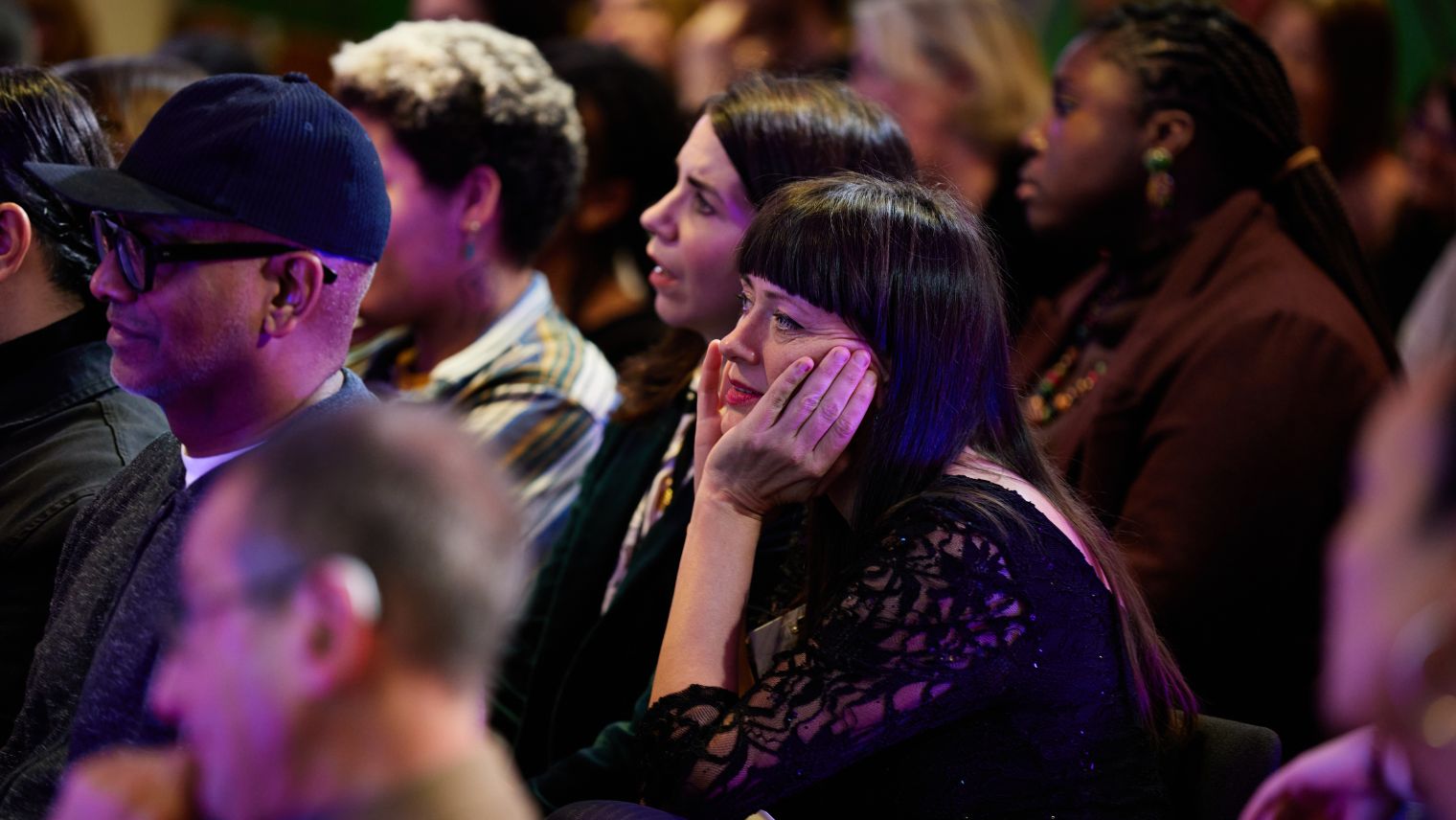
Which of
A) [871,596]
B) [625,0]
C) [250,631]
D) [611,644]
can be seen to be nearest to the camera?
[250,631]

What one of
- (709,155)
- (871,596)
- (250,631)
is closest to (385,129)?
(709,155)

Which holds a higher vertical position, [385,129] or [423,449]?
[423,449]

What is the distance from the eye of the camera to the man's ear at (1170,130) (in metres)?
3.14

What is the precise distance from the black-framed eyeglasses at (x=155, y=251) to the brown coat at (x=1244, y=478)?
1392 mm

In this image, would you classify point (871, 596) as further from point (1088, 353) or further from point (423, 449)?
point (1088, 353)

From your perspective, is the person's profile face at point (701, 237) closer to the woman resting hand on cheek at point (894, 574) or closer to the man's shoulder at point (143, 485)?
the woman resting hand on cheek at point (894, 574)

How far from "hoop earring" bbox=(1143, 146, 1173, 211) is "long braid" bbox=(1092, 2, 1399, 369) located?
0.31 ft

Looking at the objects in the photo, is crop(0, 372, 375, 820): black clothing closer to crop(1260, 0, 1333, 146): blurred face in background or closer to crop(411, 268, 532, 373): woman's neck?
crop(411, 268, 532, 373): woman's neck

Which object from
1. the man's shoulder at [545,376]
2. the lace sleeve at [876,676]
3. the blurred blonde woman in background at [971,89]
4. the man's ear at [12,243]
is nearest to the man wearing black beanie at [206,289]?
the man's ear at [12,243]

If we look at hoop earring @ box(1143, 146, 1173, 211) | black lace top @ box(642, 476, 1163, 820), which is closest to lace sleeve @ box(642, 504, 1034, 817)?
black lace top @ box(642, 476, 1163, 820)

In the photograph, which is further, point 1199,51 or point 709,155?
point 1199,51

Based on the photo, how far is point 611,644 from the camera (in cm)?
266

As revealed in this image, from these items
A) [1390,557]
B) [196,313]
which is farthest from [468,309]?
[1390,557]

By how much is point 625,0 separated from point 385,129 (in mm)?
Result: 3143
